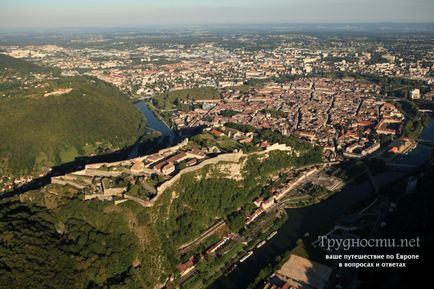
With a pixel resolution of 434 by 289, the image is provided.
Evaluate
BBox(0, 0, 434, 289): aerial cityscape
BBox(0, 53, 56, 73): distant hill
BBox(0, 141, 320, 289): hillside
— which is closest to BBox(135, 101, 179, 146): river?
BBox(0, 0, 434, 289): aerial cityscape

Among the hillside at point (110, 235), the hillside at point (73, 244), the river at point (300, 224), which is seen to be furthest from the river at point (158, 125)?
the hillside at point (73, 244)

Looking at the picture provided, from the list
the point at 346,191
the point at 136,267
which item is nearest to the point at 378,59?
the point at 346,191

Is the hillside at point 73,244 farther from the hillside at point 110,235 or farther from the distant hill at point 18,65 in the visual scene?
the distant hill at point 18,65

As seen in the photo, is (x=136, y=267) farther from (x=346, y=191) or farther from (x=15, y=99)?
(x=15, y=99)

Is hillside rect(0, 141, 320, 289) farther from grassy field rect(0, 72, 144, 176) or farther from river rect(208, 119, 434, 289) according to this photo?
grassy field rect(0, 72, 144, 176)

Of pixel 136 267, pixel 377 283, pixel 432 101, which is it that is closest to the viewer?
pixel 377 283

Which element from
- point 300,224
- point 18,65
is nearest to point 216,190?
point 300,224
